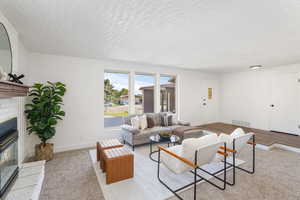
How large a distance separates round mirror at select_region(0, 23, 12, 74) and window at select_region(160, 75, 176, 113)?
413 cm

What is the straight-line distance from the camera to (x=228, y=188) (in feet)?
6.80

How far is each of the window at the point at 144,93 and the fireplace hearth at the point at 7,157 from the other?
126 inches

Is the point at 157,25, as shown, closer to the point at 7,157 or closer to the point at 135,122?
the point at 135,122

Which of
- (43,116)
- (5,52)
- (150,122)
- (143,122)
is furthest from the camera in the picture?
(150,122)

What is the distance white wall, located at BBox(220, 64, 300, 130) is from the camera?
5203 millimetres

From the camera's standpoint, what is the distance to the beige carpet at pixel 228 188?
1.92 metres

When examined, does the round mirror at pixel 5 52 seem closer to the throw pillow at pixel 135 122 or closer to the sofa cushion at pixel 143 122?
the throw pillow at pixel 135 122

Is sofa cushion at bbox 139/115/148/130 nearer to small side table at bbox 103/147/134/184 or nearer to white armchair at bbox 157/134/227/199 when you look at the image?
small side table at bbox 103/147/134/184

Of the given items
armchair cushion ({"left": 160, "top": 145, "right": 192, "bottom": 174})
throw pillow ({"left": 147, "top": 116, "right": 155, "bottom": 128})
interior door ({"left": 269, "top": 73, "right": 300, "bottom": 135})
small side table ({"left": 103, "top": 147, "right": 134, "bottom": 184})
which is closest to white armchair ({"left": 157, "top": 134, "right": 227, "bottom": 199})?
armchair cushion ({"left": 160, "top": 145, "right": 192, "bottom": 174})

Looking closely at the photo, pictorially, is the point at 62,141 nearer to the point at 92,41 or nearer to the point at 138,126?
the point at 138,126

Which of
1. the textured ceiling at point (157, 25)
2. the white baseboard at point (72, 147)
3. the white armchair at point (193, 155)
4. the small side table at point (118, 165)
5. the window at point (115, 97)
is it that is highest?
the textured ceiling at point (157, 25)

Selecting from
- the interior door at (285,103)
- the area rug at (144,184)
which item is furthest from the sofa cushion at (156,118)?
the interior door at (285,103)

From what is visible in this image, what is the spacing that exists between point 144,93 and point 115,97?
3.68ft

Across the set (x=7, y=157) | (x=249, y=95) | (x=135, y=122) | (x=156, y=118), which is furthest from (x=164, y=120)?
(x=249, y=95)
